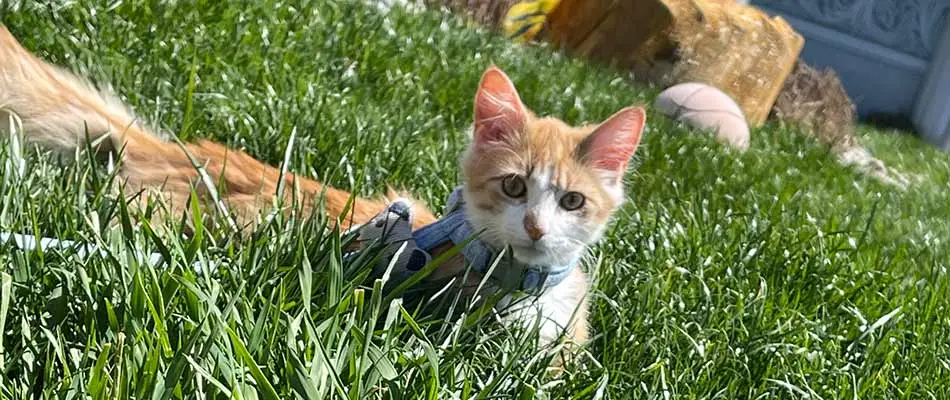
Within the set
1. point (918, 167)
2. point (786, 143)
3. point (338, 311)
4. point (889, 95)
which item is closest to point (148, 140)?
point (338, 311)

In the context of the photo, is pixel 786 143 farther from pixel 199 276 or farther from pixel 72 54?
pixel 199 276

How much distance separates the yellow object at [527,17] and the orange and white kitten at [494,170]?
20.7 ft

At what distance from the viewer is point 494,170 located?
101 inches

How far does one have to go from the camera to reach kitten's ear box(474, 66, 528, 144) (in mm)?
2590

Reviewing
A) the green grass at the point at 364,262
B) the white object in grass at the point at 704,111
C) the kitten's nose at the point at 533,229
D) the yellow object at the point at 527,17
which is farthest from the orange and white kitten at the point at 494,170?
the yellow object at the point at 527,17

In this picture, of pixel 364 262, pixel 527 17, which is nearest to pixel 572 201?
pixel 364 262

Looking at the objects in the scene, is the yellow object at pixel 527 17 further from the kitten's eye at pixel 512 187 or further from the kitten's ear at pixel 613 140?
the kitten's eye at pixel 512 187

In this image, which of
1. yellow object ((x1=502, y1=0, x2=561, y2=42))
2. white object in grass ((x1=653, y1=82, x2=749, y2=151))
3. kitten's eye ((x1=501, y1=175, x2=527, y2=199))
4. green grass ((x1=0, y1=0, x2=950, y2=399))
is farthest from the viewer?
yellow object ((x1=502, y1=0, x2=561, y2=42))

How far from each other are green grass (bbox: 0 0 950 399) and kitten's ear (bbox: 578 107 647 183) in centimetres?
39

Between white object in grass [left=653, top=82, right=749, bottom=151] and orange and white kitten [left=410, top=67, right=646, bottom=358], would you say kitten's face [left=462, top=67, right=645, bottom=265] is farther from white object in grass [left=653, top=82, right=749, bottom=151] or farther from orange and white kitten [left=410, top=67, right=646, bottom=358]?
white object in grass [left=653, top=82, right=749, bottom=151]

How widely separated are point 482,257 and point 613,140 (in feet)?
1.68

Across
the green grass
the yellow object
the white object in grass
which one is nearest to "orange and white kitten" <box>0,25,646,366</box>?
the green grass

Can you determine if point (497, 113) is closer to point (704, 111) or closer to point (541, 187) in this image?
point (541, 187)

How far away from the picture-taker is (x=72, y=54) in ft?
12.0
